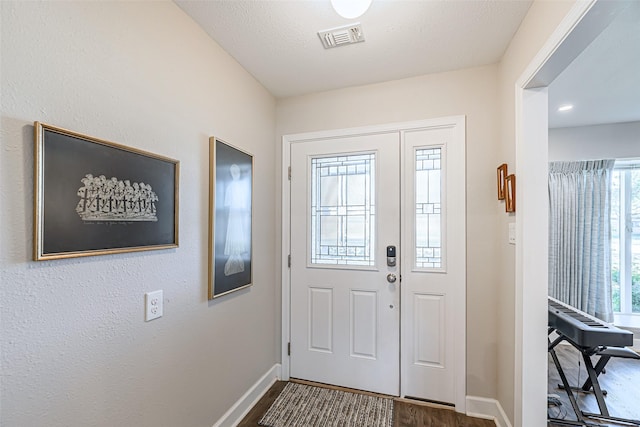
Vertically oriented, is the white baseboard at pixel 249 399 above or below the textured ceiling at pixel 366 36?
below

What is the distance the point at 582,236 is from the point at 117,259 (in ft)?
14.6

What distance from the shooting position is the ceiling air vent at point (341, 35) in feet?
5.52

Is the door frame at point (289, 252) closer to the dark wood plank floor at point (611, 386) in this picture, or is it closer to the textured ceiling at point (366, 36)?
the textured ceiling at point (366, 36)

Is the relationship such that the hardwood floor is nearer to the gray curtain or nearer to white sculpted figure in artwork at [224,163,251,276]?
white sculpted figure in artwork at [224,163,251,276]

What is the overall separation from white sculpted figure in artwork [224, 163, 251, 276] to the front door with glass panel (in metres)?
0.54

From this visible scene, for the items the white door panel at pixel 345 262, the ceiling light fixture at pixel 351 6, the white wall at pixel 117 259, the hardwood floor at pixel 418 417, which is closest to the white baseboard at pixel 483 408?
the hardwood floor at pixel 418 417

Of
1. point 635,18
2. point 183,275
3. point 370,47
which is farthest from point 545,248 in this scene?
point 183,275

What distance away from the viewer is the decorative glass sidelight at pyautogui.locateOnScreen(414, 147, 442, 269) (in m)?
2.19

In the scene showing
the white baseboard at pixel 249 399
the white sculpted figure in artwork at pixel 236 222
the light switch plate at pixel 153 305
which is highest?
the white sculpted figure in artwork at pixel 236 222

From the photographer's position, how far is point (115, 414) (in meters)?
1.20

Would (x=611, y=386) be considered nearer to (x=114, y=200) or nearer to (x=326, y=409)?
(x=326, y=409)

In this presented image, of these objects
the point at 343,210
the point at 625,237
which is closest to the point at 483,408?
the point at 343,210

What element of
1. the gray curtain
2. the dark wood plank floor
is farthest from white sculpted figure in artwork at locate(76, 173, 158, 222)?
the gray curtain

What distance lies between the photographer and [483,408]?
79.7 inches
